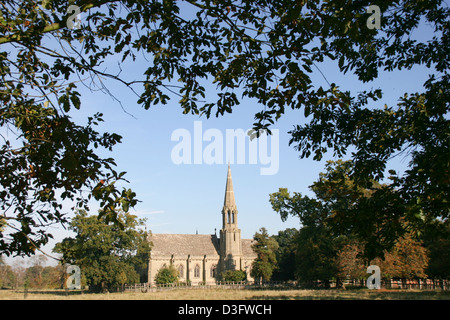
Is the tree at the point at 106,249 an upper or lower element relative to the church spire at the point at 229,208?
lower

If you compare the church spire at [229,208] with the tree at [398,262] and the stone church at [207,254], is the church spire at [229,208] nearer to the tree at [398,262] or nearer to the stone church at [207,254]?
the stone church at [207,254]

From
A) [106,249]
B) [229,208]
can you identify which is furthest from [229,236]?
[106,249]

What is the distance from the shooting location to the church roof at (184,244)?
7866cm

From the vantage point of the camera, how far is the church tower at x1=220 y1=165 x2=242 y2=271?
258 ft

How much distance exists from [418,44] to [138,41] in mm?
8009

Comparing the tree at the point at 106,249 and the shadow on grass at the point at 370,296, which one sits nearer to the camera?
the shadow on grass at the point at 370,296

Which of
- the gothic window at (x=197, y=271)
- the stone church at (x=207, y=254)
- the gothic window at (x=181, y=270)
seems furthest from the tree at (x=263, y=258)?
the gothic window at (x=181, y=270)

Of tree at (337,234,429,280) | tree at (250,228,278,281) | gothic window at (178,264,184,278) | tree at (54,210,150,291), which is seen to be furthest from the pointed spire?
tree at (337,234,429,280)

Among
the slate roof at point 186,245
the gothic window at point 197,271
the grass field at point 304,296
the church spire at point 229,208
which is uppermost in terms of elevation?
the church spire at point 229,208

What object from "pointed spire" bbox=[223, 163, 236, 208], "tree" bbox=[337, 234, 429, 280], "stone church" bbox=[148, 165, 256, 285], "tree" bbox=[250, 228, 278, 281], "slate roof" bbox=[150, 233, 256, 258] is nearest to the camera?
"tree" bbox=[337, 234, 429, 280]

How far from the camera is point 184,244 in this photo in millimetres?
81688

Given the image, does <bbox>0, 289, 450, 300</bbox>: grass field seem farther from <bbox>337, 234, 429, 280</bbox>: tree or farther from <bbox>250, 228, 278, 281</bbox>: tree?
<bbox>250, 228, 278, 281</bbox>: tree

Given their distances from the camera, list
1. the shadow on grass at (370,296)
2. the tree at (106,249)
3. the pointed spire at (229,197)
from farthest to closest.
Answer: the pointed spire at (229,197) < the tree at (106,249) < the shadow on grass at (370,296)
